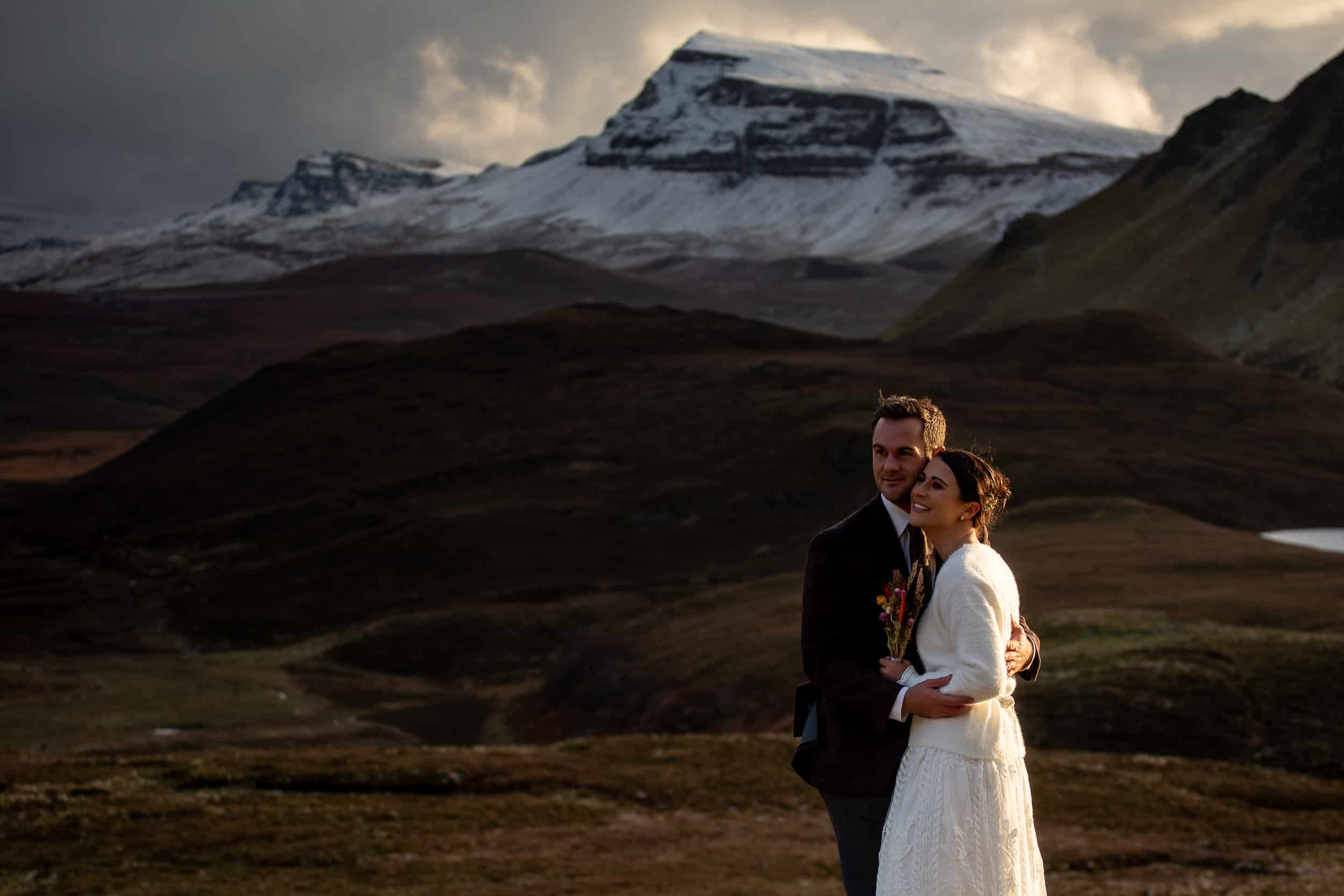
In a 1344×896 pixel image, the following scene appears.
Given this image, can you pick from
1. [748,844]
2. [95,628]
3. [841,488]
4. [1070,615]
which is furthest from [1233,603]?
[95,628]

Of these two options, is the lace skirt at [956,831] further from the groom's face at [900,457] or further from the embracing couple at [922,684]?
the groom's face at [900,457]

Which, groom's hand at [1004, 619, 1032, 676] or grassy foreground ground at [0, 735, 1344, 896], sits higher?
groom's hand at [1004, 619, 1032, 676]

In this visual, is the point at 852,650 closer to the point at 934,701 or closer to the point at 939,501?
the point at 934,701

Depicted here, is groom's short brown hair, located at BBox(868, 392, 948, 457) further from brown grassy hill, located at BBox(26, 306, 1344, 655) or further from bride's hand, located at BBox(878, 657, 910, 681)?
brown grassy hill, located at BBox(26, 306, 1344, 655)

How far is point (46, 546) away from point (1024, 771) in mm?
127169

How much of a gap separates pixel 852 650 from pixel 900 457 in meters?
1.07

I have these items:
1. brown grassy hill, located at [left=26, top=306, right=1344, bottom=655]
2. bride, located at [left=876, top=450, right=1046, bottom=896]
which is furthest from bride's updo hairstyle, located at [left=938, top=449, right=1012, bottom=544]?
brown grassy hill, located at [left=26, top=306, right=1344, bottom=655]

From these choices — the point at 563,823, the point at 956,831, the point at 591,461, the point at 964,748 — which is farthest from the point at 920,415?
the point at 591,461

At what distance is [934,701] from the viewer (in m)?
7.56

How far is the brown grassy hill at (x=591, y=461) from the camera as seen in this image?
3917 inches

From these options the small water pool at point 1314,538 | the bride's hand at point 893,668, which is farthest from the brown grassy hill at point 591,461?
the bride's hand at point 893,668

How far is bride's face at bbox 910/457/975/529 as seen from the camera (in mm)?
7832

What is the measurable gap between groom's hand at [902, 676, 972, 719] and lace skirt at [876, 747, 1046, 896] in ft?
0.66

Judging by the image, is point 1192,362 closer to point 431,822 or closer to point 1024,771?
point 431,822
